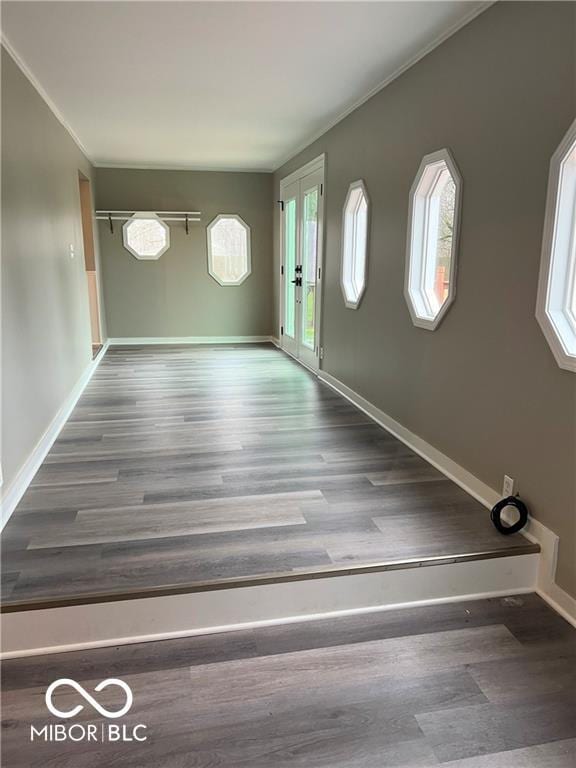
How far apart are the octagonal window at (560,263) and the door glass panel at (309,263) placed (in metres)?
3.39

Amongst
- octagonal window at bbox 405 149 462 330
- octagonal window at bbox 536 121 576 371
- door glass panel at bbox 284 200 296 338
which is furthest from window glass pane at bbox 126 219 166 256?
octagonal window at bbox 536 121 576 371

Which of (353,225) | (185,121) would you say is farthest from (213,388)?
(185,121)

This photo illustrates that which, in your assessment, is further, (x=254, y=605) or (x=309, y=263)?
(x=309, y=263)

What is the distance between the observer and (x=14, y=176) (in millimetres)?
2896

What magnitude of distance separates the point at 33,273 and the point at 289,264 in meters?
3.74

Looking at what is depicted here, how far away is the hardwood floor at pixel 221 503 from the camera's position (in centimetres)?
208

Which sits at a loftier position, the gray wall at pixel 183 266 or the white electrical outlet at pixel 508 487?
the gray wall at pixel 183 266

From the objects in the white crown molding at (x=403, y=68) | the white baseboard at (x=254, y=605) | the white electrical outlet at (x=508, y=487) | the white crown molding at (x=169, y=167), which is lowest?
the white baseboard at (x=254, y=605)

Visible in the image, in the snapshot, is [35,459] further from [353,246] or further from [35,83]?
[353,246]

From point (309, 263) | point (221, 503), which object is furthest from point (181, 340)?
point (221, 503)

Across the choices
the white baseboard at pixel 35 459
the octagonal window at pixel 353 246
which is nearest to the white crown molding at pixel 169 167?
the octagonal window at pixel 353 246

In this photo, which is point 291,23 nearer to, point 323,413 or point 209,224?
point 323,413

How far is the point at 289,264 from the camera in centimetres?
653

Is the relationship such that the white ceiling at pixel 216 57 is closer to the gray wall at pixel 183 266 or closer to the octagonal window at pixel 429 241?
the octagonal window at pixel 429 241
